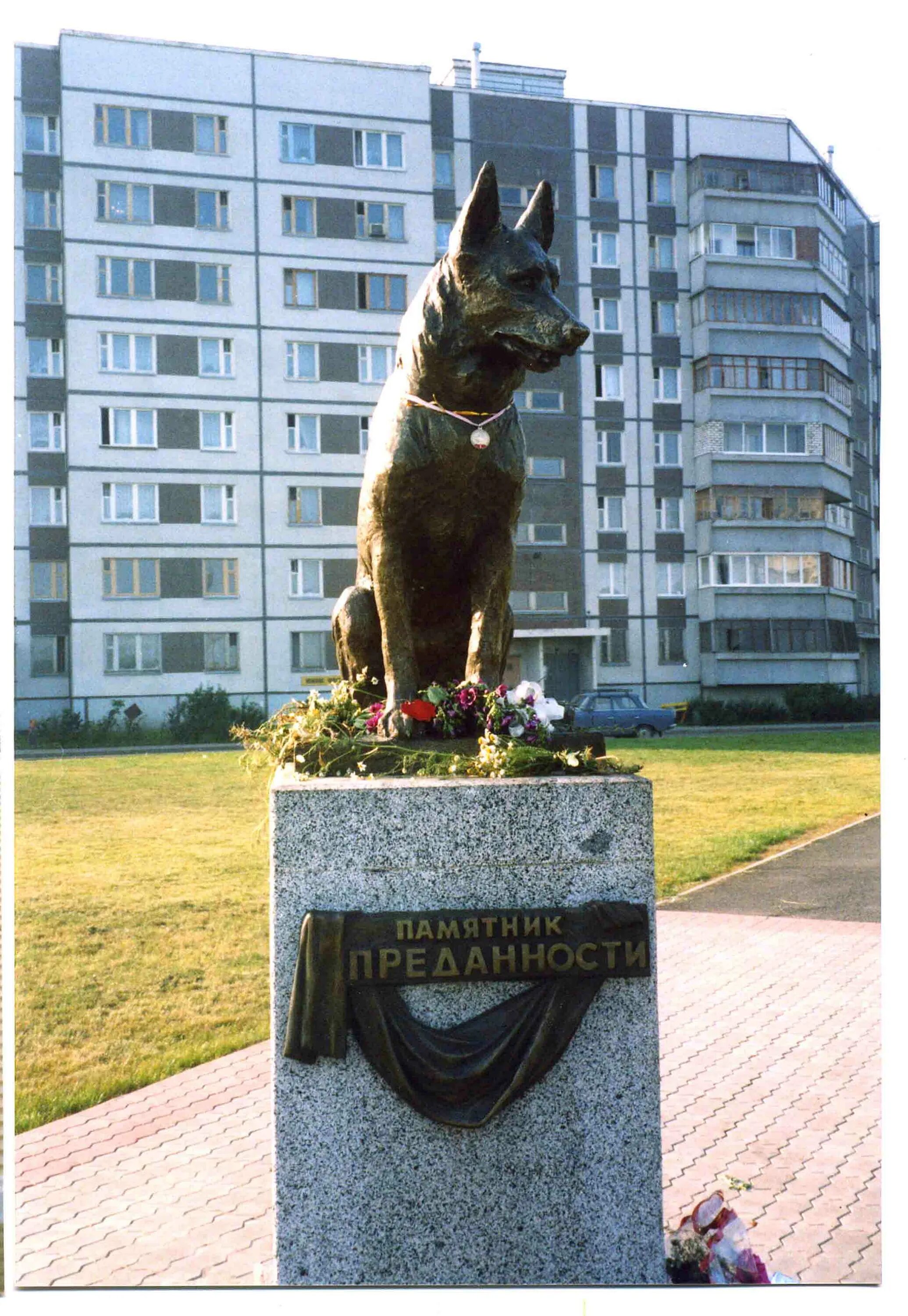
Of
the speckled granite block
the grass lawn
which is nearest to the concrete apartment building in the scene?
the grass lawn

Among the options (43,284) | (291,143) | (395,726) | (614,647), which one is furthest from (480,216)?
(614,647)

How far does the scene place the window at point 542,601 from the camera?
31.9 m

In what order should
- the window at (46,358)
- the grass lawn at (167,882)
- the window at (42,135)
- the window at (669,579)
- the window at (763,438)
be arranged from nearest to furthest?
the grass lawn at (167,882)
the window at (42,135)
the window at (46,358)
the window at (669,579)
the window at (763,438)

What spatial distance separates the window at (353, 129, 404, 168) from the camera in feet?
96.9

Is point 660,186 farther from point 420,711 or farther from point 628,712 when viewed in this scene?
point 420,711

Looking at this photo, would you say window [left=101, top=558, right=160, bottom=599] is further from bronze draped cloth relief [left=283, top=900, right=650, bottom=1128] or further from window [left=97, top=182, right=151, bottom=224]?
bronze draped cloth relief [left=283, top=900, right=650, bottom=1128]

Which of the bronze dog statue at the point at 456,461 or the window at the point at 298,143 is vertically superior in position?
the window at the point at 298,143

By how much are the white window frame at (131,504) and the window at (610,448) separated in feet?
38.6

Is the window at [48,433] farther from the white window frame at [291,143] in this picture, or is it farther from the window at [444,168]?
the window at [444,168]

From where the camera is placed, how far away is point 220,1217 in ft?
13.3

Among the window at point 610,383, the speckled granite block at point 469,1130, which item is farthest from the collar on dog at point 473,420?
the window at point 610,383

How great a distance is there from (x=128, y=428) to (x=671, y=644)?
606 inches

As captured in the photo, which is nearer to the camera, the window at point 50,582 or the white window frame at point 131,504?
the window at point 50,582

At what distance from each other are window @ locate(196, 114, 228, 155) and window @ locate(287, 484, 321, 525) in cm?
805
